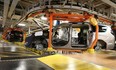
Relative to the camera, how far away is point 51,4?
6.12m

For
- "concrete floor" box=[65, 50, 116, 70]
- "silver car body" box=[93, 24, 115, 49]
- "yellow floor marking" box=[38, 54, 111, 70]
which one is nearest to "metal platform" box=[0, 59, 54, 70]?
"yellow floor marking" box=[38, 54, 111, 70]

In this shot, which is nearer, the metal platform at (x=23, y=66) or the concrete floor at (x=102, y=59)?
the metal platform at (x=23, y=66)

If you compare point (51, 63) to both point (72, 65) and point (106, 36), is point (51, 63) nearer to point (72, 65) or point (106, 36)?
point (72, 65)

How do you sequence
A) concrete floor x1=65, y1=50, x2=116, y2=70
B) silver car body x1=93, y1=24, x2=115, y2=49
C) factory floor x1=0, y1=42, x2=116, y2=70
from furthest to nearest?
silver car body x1=93, y1=24, x2=115, y2=49 < concrete floor x1=65, y1=50, x2=116, y2=70 < factory floor x1=0, y1=42, x2=116, y2=70

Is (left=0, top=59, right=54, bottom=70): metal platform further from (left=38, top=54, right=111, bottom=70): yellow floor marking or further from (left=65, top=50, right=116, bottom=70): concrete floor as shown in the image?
(left=65, top=50, right=116, bottom=70): concrete floor

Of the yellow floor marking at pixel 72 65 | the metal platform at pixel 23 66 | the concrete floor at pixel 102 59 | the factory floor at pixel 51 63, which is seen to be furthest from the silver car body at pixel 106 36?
the metal platform at pixel 23 66

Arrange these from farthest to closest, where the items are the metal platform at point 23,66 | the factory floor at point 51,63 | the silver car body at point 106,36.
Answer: the silver car body at point 106,36, the factory floor at point 51,63, the metal platform at point 23,66

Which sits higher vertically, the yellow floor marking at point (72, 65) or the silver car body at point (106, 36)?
the silver car body at point (106, 36)

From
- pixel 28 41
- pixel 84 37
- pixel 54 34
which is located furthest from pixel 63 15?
pixel 28 41

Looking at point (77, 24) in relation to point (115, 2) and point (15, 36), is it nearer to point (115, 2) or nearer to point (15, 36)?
point (115, 2)

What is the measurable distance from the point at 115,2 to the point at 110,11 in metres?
1.51

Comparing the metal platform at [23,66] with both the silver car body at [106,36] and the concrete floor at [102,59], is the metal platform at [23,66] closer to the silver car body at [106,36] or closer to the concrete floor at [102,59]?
the concrete floor at [102,59]

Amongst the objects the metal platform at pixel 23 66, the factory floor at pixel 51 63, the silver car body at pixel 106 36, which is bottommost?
the factory floor at pixel 51 63

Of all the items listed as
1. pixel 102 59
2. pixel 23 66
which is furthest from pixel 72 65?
pixel 102 59
